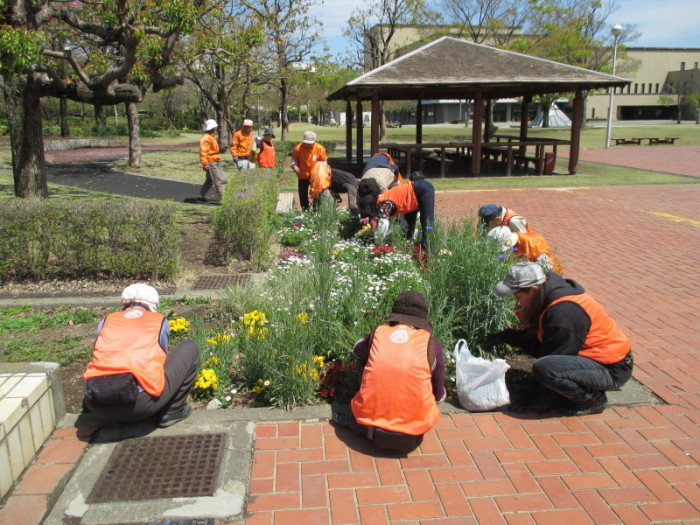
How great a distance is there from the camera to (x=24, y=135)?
29.1 ft

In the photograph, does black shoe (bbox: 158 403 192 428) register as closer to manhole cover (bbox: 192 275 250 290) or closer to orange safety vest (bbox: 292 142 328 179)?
manhole cover (bbox: 192 275 250 290)

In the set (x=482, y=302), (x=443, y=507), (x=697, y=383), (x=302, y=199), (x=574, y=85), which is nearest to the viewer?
(x=443, y=507)

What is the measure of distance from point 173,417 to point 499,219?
145 inches

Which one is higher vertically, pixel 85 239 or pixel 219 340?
pixel 85 239

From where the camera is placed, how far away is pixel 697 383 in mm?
3861

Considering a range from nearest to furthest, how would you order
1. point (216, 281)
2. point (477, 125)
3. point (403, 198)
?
A: 1. point (216, 281)
2. point (403, 198)
3. point (477, 125)

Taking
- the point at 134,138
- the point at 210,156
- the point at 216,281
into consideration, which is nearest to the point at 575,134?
the point at 210,156

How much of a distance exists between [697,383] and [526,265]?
5.31 feet

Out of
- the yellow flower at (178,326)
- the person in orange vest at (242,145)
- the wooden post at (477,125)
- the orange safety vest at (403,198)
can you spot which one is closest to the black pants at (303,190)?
the person in orange vest at (242,145)

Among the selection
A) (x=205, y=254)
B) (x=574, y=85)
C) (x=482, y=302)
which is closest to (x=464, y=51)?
(x=574, y=85)

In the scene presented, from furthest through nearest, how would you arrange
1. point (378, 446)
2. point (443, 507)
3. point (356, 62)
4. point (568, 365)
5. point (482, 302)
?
point (356, 62)
point (482, 302)
point (568, 365)
point (378, 446)
point (443, 507)

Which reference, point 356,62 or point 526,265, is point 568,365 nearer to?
point 526,265

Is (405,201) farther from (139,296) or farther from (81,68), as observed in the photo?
(81,68)

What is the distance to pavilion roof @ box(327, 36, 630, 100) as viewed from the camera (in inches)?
602
